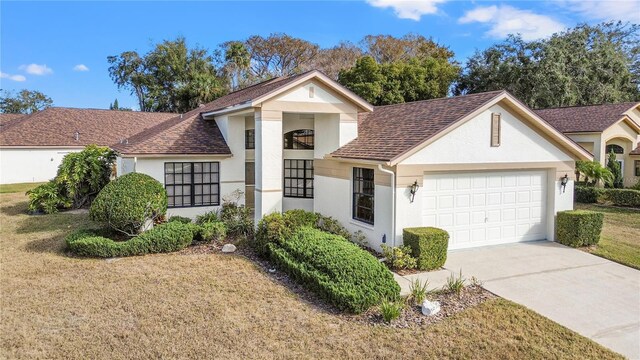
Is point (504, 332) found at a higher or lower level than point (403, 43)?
lower

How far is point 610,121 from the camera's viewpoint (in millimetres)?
26078

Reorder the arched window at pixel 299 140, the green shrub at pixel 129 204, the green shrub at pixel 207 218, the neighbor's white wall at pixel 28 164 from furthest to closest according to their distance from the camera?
the neighbor's white wall at pixel 28 164
the arched window at pixel 299 140
the green shrub at pixel 207 218
the green shrub at pixel 129 204

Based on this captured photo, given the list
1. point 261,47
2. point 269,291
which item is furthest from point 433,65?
point 269,291

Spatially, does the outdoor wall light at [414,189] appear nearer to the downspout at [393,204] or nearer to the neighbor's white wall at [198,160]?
the downspout at [393,204]

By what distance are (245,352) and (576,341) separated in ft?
18.0

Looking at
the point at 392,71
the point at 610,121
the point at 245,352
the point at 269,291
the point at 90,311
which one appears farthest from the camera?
the point at 392,71

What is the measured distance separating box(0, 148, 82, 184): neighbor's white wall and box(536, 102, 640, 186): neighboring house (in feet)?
112

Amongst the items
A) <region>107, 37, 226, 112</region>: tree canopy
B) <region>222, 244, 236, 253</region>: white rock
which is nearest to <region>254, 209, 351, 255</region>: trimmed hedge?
<region>222, 244, 236, 253</region>: white rock

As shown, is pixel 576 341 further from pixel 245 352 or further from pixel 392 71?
pixel 392 71

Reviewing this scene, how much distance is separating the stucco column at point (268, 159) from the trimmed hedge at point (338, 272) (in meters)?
3.07

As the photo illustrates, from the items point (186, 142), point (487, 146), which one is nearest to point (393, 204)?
point (487, 146)

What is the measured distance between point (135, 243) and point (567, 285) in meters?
11.2

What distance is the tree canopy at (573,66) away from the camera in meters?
37.2

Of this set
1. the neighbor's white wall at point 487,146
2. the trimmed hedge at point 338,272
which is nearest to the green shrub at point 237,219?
the trimmed hedge at point 338,272
